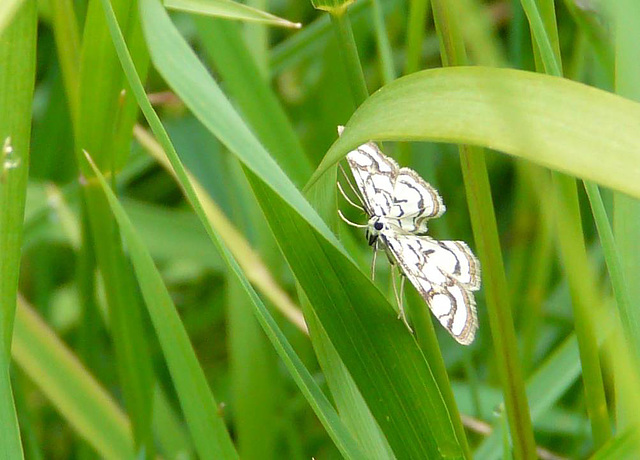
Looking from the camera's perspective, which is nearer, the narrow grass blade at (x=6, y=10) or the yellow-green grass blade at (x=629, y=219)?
the narrow grass blade at (x=6, y=10)

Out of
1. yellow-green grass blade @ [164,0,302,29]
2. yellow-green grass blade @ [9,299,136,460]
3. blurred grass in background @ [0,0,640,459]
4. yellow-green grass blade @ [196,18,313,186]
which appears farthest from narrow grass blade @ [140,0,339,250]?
yellow-green grass blade @ [9,299,136,460]

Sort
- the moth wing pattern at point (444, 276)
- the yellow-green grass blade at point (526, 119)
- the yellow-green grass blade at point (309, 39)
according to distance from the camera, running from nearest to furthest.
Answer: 1. the yellow-green grass blade at point (526, 119)
2. the moth wing pattern at point (444, 276)
3. the yellow-green grass blade at point (309, 39)

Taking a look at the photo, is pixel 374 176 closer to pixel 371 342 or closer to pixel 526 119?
pixel 371 342

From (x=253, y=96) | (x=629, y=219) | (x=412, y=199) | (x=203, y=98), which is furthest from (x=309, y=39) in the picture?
(x=203, y=98)

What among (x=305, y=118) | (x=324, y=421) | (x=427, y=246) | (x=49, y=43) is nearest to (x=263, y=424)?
(x=427, y=246)

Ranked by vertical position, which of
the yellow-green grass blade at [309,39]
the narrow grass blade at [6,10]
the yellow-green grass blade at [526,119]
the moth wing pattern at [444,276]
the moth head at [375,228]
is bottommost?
the moth wing pattern at [444,276]

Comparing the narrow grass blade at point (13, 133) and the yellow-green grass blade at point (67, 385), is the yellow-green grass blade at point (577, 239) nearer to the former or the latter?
the narrow grass blade at point (13, 133)

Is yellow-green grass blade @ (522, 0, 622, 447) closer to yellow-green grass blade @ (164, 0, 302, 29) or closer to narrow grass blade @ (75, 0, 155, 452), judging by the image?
yellow-green grass blade @ (164, 0, 302, 29)

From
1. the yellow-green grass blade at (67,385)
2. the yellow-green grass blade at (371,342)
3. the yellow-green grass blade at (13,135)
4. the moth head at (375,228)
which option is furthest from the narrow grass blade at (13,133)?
the yellow-green grass blade at (67,385)
